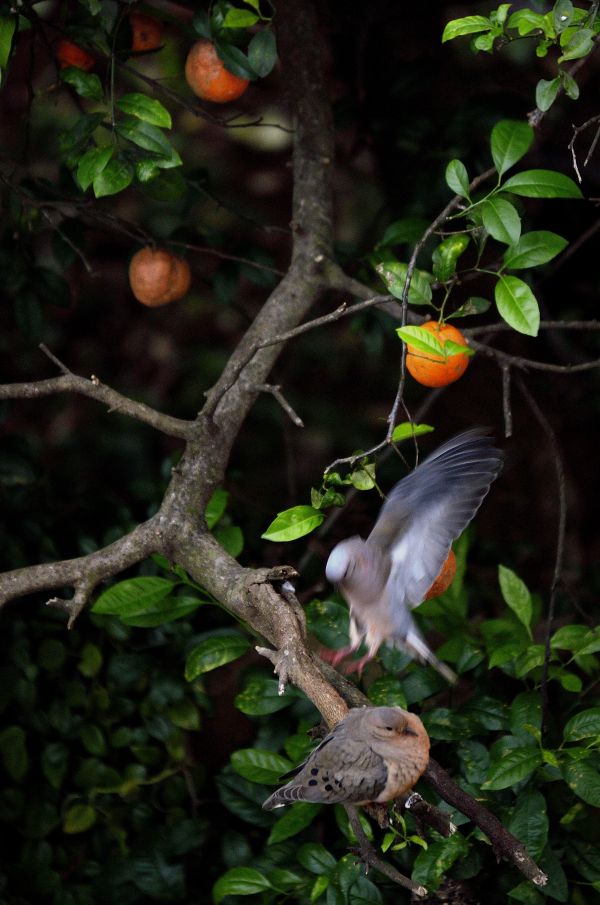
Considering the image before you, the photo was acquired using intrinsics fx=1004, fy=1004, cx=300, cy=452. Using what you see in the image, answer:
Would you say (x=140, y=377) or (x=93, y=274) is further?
(x=140, y=377)

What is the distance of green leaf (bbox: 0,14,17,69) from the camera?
57.5 inches

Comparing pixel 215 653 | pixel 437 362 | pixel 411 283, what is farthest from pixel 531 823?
pixel 411 283

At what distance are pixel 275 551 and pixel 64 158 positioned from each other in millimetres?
901

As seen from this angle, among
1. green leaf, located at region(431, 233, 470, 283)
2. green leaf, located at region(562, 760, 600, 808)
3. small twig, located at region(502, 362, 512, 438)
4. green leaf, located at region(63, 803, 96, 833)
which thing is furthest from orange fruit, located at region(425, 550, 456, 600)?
green leaf, located at region(63, 803, 96, 833)

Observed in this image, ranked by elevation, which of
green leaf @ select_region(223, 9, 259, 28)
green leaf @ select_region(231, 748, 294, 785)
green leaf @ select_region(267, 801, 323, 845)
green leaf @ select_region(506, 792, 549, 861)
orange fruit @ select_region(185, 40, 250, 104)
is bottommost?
green leaf @ select_region(267, 801, 323, 845)

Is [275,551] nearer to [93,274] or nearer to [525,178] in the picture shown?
[93,274]

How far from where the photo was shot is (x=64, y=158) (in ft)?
5.62

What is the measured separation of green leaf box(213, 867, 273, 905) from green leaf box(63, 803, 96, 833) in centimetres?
40

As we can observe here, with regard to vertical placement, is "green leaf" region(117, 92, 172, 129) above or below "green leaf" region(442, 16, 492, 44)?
below

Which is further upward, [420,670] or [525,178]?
[525,178]

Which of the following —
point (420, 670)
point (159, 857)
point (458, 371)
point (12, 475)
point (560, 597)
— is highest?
point (458, 371)

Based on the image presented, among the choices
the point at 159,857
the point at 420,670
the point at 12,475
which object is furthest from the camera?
the point at 12,475

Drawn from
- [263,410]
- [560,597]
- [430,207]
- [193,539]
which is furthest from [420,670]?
[263,410]

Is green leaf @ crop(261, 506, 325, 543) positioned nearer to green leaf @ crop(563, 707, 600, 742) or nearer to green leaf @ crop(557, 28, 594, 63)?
green leaf @ crop(563, 707, 600, 742)
